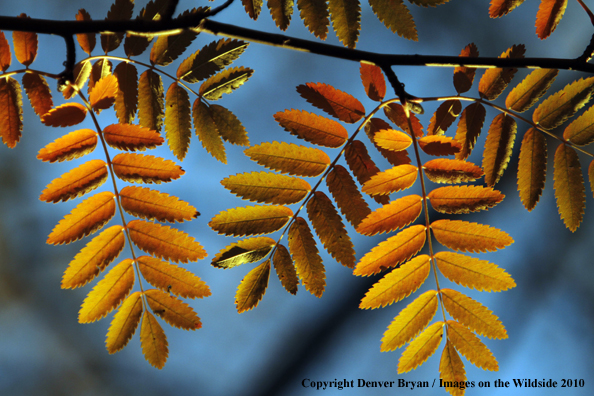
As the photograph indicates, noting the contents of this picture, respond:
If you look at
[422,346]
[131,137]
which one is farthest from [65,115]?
[422,346]

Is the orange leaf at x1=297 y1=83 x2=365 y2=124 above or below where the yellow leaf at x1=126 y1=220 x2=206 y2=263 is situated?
above

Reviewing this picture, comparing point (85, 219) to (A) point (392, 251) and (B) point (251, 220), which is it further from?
(A) point (392, 251)

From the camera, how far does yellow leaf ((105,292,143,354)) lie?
78cm

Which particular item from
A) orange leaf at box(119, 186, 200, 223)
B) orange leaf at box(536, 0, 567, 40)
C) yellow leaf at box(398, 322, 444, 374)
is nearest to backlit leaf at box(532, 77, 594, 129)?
orange leaf at box(536, 0, 567, 40)

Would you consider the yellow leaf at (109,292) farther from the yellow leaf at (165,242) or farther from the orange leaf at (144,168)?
the orange leaf at (144,168)

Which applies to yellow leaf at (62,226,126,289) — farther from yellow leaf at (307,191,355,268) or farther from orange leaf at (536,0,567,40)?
orange leaf at (536,0,567,40)

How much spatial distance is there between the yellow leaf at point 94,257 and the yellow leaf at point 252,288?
0.31 m

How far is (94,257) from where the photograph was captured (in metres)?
0.78

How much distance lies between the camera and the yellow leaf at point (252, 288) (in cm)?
78

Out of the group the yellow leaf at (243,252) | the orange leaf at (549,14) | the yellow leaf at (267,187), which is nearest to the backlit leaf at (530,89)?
the orange leaf at (549,14)

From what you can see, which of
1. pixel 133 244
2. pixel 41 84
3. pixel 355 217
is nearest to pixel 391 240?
pixel 355 217

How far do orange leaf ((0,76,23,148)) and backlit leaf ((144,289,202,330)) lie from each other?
1.60ft

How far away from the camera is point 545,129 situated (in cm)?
85

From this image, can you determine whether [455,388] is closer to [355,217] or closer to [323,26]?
[355,217]
